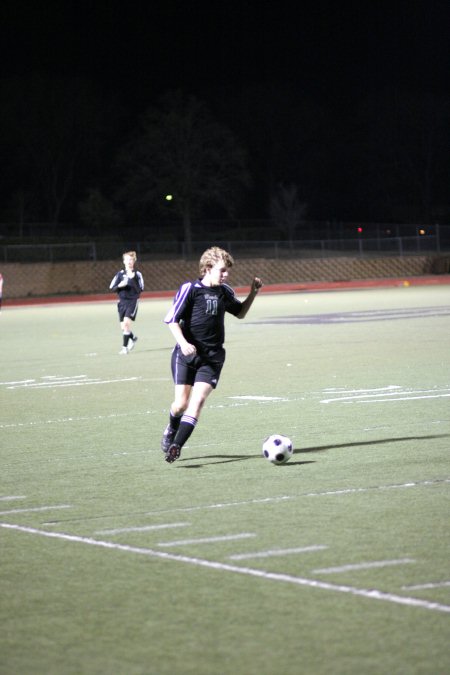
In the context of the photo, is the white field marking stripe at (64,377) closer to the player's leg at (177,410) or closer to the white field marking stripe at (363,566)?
the player's leg at (177,410)

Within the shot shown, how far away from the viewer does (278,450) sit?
10.6 m

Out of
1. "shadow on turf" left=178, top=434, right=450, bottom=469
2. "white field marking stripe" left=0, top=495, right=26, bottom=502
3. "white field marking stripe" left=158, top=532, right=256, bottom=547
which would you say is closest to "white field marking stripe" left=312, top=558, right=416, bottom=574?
"white field marking stripe" left=158, top=532, right=256, bottom=547

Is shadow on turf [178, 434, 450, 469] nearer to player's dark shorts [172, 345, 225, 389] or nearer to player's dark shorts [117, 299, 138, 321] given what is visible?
player's dark shorts [172, 345, 225, 389]

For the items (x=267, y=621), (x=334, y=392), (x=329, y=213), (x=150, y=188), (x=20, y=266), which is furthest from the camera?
(x=329, y=213)

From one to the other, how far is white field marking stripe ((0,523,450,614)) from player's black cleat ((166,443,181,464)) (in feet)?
8.24

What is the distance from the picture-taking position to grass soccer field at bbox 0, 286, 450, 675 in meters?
5.57

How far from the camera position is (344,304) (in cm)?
4275

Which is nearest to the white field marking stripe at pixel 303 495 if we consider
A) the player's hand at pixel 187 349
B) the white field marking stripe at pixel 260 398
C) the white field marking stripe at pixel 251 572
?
the white field marking stripe at pixel 251 572

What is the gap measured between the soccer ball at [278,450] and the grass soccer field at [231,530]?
16 cm

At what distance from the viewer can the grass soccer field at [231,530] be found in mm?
5566

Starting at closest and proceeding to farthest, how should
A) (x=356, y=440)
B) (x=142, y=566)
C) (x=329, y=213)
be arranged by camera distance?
(x=142, y=566), (x=356, y=440), (x=329, y=213)

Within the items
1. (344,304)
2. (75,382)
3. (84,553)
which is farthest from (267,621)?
(344,304)

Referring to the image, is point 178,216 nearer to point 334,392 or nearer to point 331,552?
point 334,392

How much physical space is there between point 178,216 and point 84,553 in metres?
85.0
